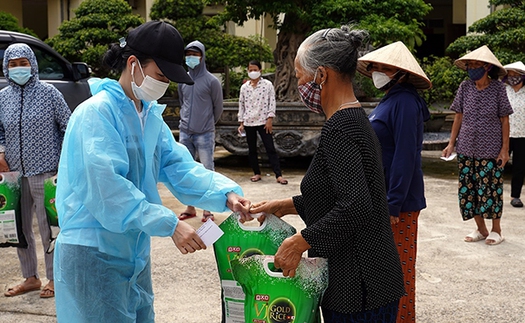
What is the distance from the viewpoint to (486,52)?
5.91 m

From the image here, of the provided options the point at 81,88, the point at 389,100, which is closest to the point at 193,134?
the point at 81,88

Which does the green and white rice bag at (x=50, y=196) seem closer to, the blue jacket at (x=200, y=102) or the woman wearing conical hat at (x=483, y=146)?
the blue jacket at (x=200, y=102)

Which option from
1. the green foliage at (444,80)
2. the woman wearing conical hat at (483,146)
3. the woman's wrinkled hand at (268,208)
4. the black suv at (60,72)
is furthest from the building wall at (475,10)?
the woman's wrinkled hand at (268,208)

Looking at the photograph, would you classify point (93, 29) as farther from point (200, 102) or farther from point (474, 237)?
point (474, 237)

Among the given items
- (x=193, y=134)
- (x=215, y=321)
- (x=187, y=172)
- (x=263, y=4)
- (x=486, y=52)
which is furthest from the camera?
(x=263, y=4)

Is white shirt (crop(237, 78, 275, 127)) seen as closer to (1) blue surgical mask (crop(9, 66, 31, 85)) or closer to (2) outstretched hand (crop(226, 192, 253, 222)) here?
(1) blue surgical mask (crop(9, 66, 31, 85))

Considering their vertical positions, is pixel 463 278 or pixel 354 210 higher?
pixel 354 210

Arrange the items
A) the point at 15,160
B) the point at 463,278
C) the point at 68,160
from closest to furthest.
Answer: the point at 68,160 → the point at 15,160 → the point at 463,278

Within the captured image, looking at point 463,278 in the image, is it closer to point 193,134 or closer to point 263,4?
point 193,134

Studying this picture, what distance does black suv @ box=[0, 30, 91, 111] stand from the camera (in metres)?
7.21

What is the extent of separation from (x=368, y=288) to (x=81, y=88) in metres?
5.77

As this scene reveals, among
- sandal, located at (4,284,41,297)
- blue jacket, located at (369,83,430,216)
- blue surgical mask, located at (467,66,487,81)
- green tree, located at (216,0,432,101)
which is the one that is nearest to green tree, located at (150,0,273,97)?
green tree, located at (216,0,432,101)

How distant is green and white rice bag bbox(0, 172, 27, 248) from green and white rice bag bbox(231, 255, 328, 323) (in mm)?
2540

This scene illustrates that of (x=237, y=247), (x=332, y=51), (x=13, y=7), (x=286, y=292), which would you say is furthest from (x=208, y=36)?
(x=286, y=292)
